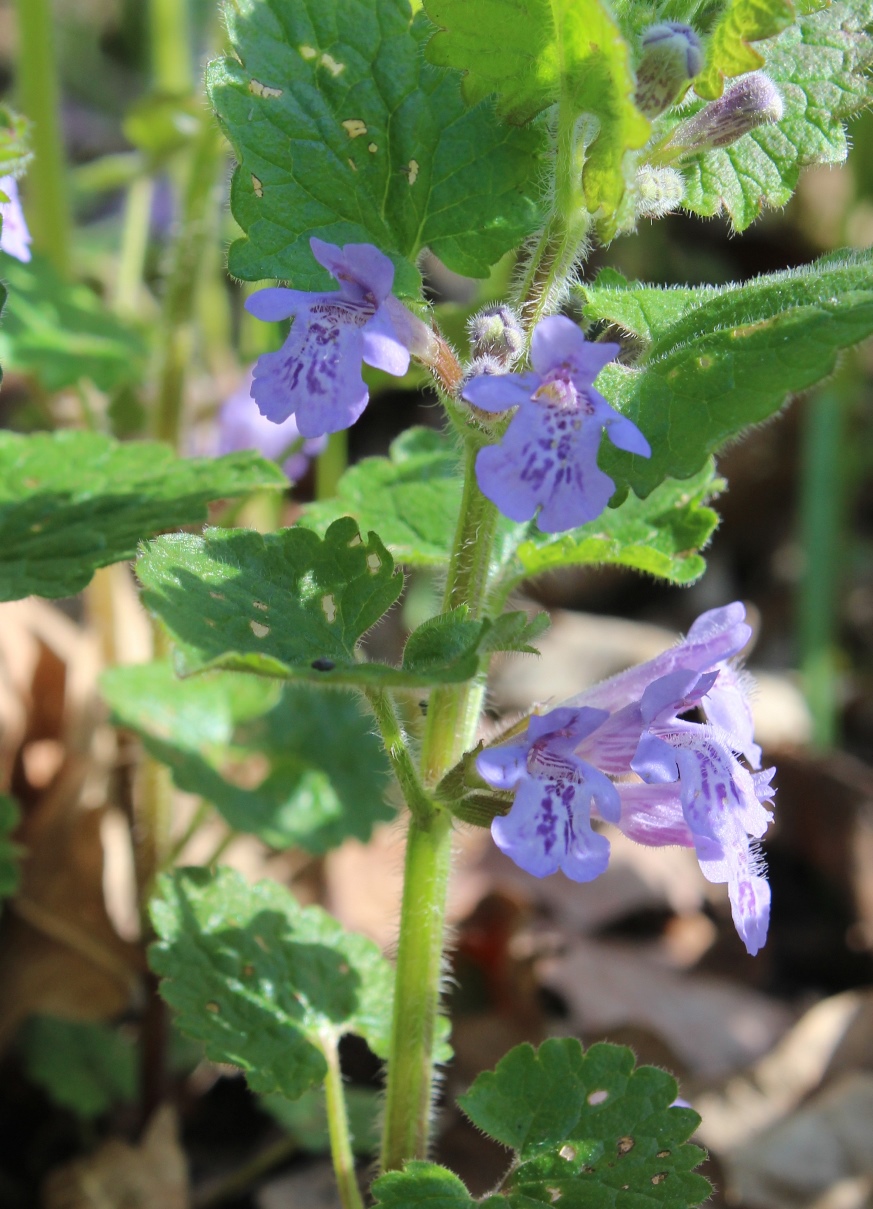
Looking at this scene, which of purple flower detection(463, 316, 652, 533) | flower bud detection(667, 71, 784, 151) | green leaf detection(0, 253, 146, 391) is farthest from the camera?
green leaf detection(0, 253, 146, 391)

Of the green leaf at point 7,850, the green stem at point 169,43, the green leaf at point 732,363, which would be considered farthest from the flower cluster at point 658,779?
the green stem at point 169,43

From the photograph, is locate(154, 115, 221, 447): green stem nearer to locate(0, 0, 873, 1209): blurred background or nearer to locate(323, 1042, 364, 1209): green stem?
locate(0, 0, 873, 1209): blurred background

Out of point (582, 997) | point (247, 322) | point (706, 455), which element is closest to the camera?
point (706, 455)

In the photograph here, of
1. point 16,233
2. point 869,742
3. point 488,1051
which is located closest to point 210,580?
point 16,233

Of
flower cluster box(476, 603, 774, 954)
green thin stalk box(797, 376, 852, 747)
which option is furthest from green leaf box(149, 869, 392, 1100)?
green thin stalk box(797, 376, 852, 747)

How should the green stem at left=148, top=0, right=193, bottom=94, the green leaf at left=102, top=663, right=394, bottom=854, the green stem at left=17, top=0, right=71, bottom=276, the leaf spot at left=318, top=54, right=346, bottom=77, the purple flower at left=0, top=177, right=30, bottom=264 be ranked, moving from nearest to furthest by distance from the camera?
the leaf spot at left=318, top=54, right=346, bottom=77 → the purple flower at left=0, top=177, right=30, bottom=264 → the green leaf at left=102, top=663, right=394, bottom=854 → the green stem at left=17, top=0, right=71, bottom=276 → the green stem at left=148, top=0, right=193, bottom=94

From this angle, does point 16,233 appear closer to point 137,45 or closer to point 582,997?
point 582,997
